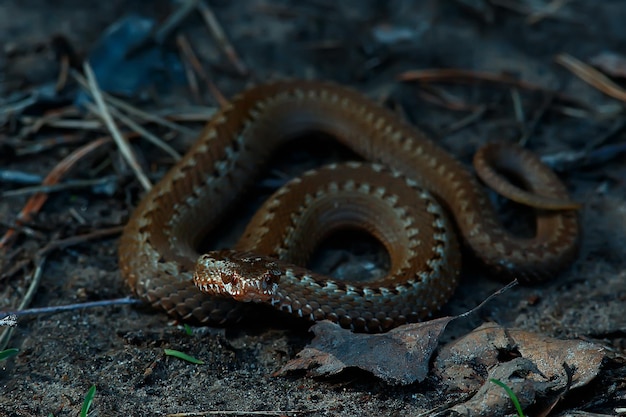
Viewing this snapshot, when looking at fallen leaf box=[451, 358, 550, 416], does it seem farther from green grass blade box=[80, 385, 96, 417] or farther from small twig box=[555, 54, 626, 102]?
small twig box=[555, 54, 626, 102]

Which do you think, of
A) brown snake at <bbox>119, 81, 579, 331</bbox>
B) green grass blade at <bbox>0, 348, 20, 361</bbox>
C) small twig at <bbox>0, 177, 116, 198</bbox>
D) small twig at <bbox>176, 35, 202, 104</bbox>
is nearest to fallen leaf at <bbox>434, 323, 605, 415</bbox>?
brown snake at <bbox>119, 81, 579, 331</bbox>

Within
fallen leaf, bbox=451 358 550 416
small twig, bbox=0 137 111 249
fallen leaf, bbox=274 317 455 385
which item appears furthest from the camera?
small twig, bbox=0 137 111 249

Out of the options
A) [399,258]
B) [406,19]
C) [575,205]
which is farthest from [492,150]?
[406,19]

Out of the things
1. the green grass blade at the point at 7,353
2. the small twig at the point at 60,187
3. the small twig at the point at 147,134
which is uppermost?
the small twig at the point at 147,134

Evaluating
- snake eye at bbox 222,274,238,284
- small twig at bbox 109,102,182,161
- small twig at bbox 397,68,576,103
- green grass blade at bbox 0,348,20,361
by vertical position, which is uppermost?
small twig at bbox 397,68,576,103

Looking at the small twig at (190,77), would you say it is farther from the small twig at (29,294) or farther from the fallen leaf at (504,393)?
the fallen leaf at (504,393)

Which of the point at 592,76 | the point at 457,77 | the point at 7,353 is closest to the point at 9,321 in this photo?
the point at 7,353

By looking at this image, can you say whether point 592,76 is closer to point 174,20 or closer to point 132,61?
point 174,20

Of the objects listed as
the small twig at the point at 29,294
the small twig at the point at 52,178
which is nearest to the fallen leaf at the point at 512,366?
the small twig at the point at 29,294
